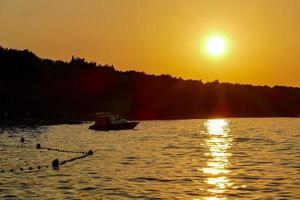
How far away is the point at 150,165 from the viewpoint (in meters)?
62.0

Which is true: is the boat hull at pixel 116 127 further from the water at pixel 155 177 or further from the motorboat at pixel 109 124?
the water at pixel 155 177

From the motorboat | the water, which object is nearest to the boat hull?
the motorboat

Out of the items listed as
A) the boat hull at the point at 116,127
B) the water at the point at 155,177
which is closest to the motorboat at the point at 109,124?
the boat hull at the point at 116,127

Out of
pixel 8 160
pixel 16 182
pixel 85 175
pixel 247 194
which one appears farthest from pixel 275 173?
pixel 8 160

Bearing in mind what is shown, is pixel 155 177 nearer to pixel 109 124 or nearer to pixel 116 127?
pixel 109 124

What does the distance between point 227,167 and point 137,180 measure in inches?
587

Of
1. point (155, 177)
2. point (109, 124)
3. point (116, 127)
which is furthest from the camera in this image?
point (116, 127)

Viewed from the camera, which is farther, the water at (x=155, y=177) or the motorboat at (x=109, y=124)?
the motorboat at (x=109, y=124)

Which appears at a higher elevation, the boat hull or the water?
the boat hull

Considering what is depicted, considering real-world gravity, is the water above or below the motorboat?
below

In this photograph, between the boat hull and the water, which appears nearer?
the water

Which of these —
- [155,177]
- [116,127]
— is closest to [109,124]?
[116,127]

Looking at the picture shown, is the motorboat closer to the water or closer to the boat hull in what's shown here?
the boat hull

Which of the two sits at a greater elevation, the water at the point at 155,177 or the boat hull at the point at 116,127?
the boat hull at the point at 116,127
